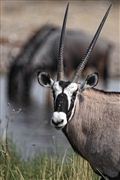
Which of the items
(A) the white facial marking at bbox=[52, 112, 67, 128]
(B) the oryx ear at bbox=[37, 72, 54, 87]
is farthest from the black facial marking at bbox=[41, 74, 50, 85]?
(A) the white facial marking at bbox=[52, 112, 67, 128]

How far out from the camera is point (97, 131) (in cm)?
726

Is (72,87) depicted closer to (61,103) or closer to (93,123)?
(61,103)

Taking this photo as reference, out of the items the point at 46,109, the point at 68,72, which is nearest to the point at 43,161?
the point at 46,109

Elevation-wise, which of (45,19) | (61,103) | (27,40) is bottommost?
(61,103)

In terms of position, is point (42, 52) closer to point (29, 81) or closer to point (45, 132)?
point (29, 81)

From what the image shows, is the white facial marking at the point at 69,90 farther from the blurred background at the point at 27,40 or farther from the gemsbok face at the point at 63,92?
the blurred background at the point at 27,40

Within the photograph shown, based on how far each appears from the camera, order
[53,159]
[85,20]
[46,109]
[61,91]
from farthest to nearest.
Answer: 1. [85,20]
2. [46,109]
3. [53,159]
4. [61,91]

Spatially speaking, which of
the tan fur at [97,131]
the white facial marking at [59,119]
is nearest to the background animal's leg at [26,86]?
the tan fur at [97,131]

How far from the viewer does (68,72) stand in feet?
65.8

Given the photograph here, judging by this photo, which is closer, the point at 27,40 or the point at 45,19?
the point at 27,40

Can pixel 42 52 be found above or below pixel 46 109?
above

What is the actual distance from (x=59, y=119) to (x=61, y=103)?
21 centimetres

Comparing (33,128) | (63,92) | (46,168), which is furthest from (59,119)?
(33,128)

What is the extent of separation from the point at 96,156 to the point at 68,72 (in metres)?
12.9
